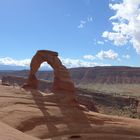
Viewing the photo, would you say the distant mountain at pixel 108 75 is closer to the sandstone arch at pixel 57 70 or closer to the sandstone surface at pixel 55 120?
the sandstone arch at pixel 57 70

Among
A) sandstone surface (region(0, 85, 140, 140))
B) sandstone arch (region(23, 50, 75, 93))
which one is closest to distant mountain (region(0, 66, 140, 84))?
sandstone arch (region(23, 50, 75, 93))

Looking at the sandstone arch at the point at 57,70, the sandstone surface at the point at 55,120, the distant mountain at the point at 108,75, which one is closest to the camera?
the sandstone surface at the point at 55,120

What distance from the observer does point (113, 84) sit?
14388cm

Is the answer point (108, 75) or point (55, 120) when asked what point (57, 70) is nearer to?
point (55, 120)

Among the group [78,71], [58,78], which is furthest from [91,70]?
[58,78]

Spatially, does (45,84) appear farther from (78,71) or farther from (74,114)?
(78,71)

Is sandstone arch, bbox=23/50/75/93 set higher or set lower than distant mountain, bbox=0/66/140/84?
lower

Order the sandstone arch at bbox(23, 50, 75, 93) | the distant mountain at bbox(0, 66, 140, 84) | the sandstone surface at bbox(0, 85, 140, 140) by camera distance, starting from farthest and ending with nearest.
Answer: the distant mountain at bbox(0, 66, 140, 84), the sandstone arch at bbox(23, 50, 75, 93), the sandstone surface at bbox(0, 85, 140, 140)

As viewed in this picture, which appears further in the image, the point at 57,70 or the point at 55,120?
the point at 57,70

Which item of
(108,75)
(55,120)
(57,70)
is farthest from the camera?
(108,75)

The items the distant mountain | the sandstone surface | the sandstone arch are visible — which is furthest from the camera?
the distant mountain

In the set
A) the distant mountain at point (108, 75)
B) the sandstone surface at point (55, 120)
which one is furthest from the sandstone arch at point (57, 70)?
the distant mountain at point (108, 75)


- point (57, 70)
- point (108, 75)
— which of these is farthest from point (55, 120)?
point (108, 75)

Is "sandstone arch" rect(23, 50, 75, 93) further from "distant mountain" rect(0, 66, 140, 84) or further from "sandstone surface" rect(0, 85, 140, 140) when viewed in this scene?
"distant mountain" rect(0, 66, 140, 84)
